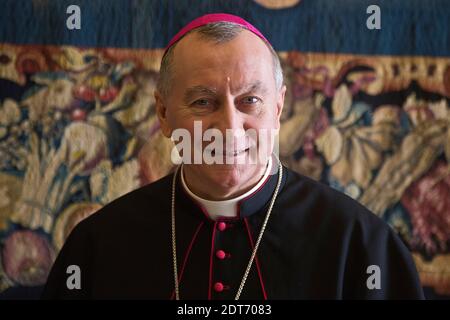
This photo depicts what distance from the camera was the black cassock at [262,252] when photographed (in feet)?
5.12

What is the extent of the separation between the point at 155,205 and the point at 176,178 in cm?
11

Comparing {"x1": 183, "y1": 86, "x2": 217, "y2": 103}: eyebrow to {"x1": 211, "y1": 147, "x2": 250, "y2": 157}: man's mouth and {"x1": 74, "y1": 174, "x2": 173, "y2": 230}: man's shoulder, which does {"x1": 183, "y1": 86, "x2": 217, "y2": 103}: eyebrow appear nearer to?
{"x1": 211, "y1": 147, "x2": 250, "y2": 157}: man's mouth

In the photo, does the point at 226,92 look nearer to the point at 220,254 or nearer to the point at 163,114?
the point at 163,114

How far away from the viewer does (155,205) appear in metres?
1.75

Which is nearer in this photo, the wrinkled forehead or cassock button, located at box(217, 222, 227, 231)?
the wrinkled forehead

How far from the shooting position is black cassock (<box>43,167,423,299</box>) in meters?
1.56

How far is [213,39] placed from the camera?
1469mm

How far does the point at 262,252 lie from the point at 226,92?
1.60ft

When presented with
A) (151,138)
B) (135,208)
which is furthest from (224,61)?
(151,138)

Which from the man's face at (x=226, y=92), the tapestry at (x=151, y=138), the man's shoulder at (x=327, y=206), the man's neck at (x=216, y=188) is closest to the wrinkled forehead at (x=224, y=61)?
the man's face at (x=226, y=92)

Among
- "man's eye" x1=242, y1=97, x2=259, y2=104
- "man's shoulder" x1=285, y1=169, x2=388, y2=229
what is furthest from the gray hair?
"man's shoulder" x1=285, y1=169, x2=388, y2=229
